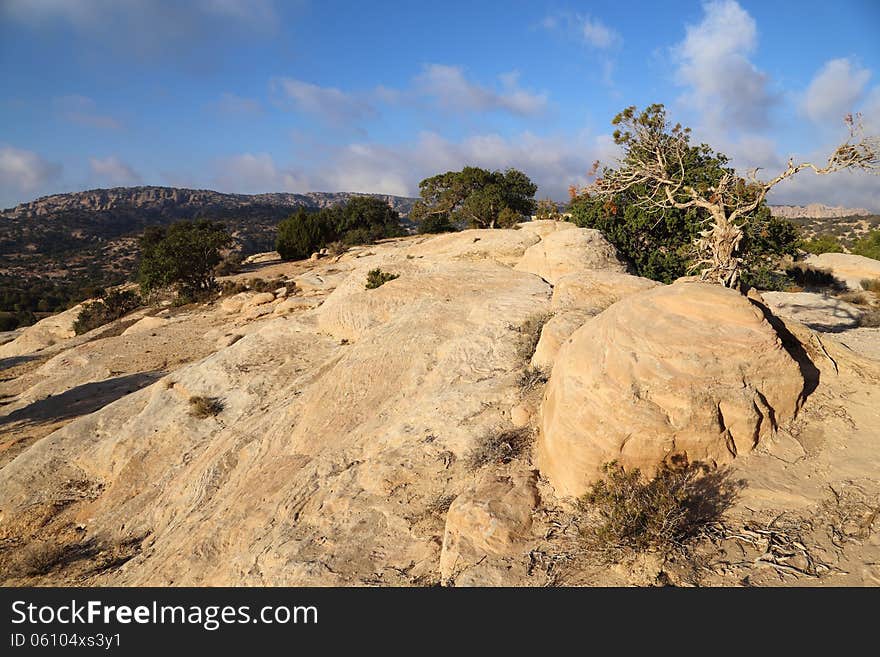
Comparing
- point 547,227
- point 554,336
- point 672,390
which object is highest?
point 547,227

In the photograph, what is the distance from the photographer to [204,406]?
34.8 feet

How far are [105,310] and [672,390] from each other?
33691 millimetres

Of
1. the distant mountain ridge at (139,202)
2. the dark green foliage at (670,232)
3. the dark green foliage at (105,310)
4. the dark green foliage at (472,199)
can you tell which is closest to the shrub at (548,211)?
the dark green foliage at (472,199)

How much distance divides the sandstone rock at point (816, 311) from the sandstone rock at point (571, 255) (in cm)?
593

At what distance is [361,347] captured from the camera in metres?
9.81

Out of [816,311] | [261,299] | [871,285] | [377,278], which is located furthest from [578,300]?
[871,285]

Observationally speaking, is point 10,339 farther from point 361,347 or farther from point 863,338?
point 863,338

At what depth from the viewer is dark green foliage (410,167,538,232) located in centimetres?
3544

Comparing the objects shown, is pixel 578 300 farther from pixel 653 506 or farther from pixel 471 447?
pixel 653 506

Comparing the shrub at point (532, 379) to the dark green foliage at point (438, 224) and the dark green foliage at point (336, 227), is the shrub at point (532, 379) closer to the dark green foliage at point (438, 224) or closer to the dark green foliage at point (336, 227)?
the dark green foliage at point (438, 224)

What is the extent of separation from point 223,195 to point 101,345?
189m

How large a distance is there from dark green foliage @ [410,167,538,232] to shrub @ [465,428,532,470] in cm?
2823

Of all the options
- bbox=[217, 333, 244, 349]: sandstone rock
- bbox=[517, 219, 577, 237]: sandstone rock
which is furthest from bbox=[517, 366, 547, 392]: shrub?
bbox=[217, 333, 244, 349]: sandstone rock

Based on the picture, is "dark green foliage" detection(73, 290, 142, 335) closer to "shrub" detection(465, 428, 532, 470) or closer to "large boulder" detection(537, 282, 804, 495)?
"shrub" detection(465, 428, 532, 470)
